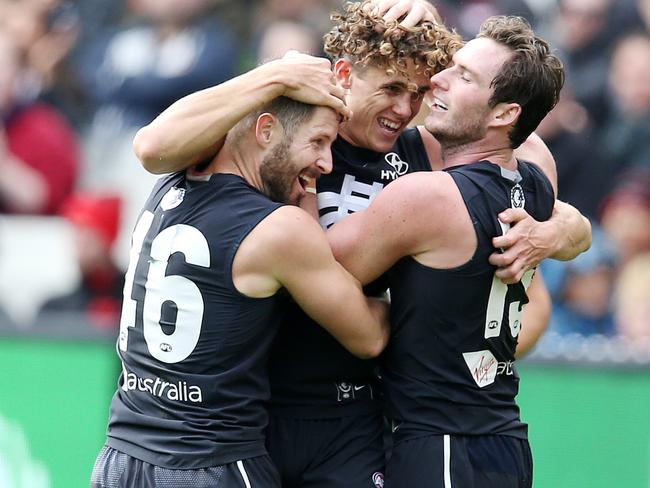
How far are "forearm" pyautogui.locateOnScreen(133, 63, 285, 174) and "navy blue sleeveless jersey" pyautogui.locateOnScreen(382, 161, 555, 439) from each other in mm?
703

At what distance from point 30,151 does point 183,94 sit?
127 cm

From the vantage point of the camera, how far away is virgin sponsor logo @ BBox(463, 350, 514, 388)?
4008mm

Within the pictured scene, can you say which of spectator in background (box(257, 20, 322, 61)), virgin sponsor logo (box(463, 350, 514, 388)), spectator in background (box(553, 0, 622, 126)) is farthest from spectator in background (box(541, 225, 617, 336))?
virgin sponsor logo (box(463, 350, 514, 388))

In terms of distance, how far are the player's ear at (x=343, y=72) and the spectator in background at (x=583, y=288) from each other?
3.12 metres

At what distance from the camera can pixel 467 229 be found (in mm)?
3861

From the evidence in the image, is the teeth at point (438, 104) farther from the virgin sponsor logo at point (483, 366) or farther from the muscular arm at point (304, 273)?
the virgin sponsor logo at point (483, 366)

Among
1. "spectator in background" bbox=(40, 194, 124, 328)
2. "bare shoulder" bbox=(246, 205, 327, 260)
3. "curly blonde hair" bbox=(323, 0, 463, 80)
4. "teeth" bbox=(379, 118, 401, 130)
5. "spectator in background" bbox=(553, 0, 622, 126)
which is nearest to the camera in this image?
"bare shoulder" bbox=(246, 205, 327, 260)

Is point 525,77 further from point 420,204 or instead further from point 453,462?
point 453,462

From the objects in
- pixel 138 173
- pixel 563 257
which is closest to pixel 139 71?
pixel 138 173

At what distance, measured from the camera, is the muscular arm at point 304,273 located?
148 inches

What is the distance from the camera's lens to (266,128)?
3900 millimetres

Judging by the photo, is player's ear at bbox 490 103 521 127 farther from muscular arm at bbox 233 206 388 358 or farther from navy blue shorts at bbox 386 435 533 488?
navy blue shorts at bbox 386 435 533 488

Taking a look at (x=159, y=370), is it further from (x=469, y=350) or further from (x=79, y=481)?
(x=79, y=481)

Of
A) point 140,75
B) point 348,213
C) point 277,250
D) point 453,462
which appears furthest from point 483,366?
point 140,75
